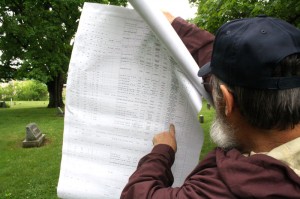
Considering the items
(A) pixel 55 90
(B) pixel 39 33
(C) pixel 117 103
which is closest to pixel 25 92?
(A) pixel 55 90

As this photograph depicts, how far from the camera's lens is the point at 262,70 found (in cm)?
110

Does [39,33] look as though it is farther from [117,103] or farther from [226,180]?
[226,180]

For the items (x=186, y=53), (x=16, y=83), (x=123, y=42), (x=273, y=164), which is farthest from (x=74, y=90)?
(x=16, y=83)

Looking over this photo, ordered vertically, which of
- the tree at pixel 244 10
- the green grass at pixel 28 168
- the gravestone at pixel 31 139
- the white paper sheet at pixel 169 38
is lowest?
the green grass at pixel 28 168

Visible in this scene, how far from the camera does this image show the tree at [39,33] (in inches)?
621

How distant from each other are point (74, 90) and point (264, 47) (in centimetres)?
96

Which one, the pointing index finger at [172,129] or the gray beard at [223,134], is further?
the pointing index finger at [172,129]

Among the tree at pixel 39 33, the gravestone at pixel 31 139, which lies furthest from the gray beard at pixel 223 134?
the tree at pixel 39 33

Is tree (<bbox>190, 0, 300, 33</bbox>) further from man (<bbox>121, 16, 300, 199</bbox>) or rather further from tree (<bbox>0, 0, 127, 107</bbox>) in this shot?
tree (<bbox>0, 0, 127, 107</bbox>)

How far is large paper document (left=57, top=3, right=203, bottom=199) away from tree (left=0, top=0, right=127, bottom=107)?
571 inches

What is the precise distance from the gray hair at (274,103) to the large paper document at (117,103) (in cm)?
42

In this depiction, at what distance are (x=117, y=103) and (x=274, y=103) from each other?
805 mm

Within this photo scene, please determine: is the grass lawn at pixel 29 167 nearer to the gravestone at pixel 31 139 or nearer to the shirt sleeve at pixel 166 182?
the gravestone at pixel 31 139

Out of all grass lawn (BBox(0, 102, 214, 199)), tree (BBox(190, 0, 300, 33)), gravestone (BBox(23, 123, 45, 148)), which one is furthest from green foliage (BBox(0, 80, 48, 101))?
tree (BBox(190, 0, 300, 33))
